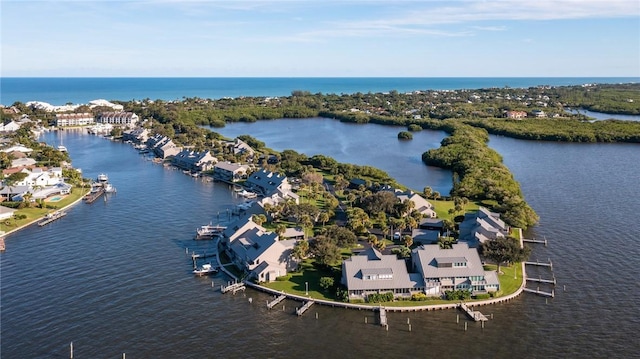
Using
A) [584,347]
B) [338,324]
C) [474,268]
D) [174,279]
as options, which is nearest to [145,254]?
[174,279]

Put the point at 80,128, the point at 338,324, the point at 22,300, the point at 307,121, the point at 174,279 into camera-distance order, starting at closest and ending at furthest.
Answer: the point at 338,324, the point at 22,300, the point at 174,279, the point at 80,128, the point at 307,121

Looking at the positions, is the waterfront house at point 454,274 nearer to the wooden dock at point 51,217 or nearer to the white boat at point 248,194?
the white boat at point 248,194

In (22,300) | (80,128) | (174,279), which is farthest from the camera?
(80,128)

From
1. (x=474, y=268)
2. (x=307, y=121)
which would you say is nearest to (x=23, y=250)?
(x=474, y=268)

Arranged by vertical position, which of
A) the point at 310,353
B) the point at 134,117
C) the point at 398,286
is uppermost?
the point at 134,117

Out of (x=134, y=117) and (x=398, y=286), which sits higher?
(x=134, y=117)

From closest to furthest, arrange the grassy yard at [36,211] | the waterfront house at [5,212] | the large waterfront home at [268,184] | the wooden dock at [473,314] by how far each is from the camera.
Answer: the wooden dock at [473,314] → the grassy yard at [36,211] → the waterfront house at [5,212] → the large waterfront home at [268,184]

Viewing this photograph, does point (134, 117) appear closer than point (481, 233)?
No

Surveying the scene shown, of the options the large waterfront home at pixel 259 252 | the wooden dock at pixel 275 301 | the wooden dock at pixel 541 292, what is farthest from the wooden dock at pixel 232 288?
the wooden dock at pixel 541 292

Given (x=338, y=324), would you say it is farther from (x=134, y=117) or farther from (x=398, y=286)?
(x=134, y=117)
